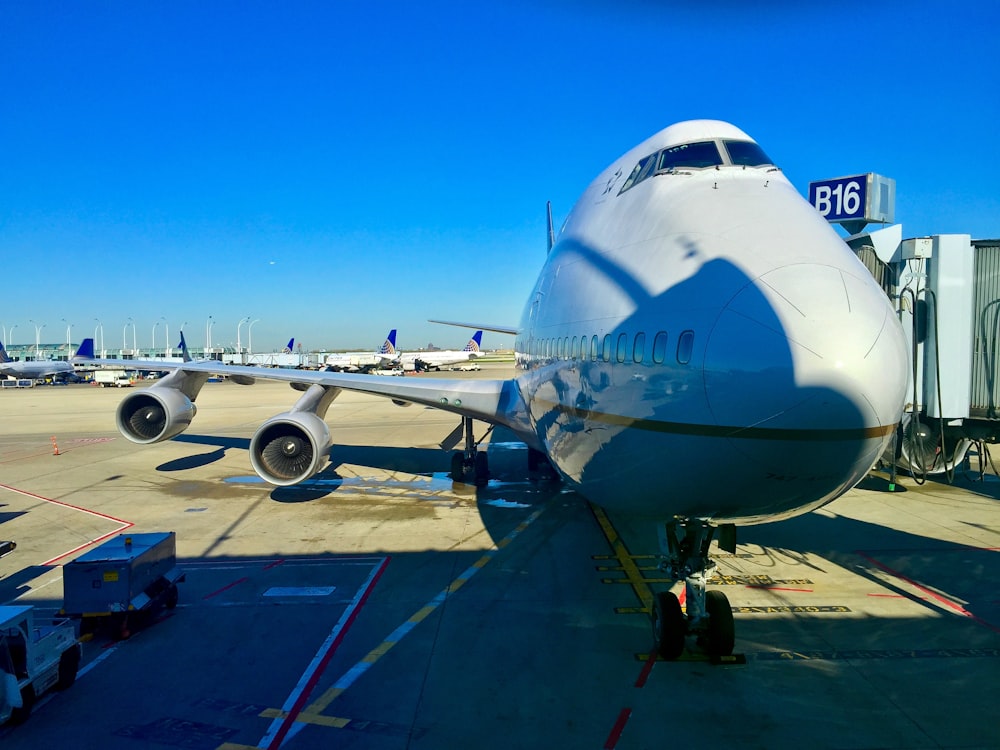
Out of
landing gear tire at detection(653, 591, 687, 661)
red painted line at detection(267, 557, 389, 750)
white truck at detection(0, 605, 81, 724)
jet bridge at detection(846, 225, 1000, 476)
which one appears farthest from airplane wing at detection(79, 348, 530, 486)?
white truck at detection(0, 605, 81, 724)

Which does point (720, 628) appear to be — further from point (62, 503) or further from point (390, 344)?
point (390, 344)

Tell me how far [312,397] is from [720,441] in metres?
14.9

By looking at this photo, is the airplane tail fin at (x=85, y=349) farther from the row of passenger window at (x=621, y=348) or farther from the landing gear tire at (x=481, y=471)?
the row of passenger window at (x=621, y=348)

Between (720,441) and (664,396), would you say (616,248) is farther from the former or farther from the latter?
(720,441)

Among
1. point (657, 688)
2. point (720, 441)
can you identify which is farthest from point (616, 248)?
point (657, 688)

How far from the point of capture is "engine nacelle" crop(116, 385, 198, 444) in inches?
794

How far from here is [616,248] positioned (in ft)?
25.1

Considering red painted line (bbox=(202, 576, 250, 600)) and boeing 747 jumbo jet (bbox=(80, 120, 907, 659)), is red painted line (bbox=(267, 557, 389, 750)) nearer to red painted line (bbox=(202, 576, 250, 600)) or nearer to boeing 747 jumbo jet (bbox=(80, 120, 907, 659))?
red painted line (bbox=(202, 576, 250, 600))

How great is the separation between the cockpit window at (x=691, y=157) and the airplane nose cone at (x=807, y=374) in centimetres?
286

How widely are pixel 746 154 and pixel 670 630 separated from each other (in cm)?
580

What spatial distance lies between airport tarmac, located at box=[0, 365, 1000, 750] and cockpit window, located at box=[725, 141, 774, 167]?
6.00 meters

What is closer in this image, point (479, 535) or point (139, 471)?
point (479, 535)

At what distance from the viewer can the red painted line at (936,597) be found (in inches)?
389

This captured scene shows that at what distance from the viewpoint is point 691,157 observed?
800 cm
